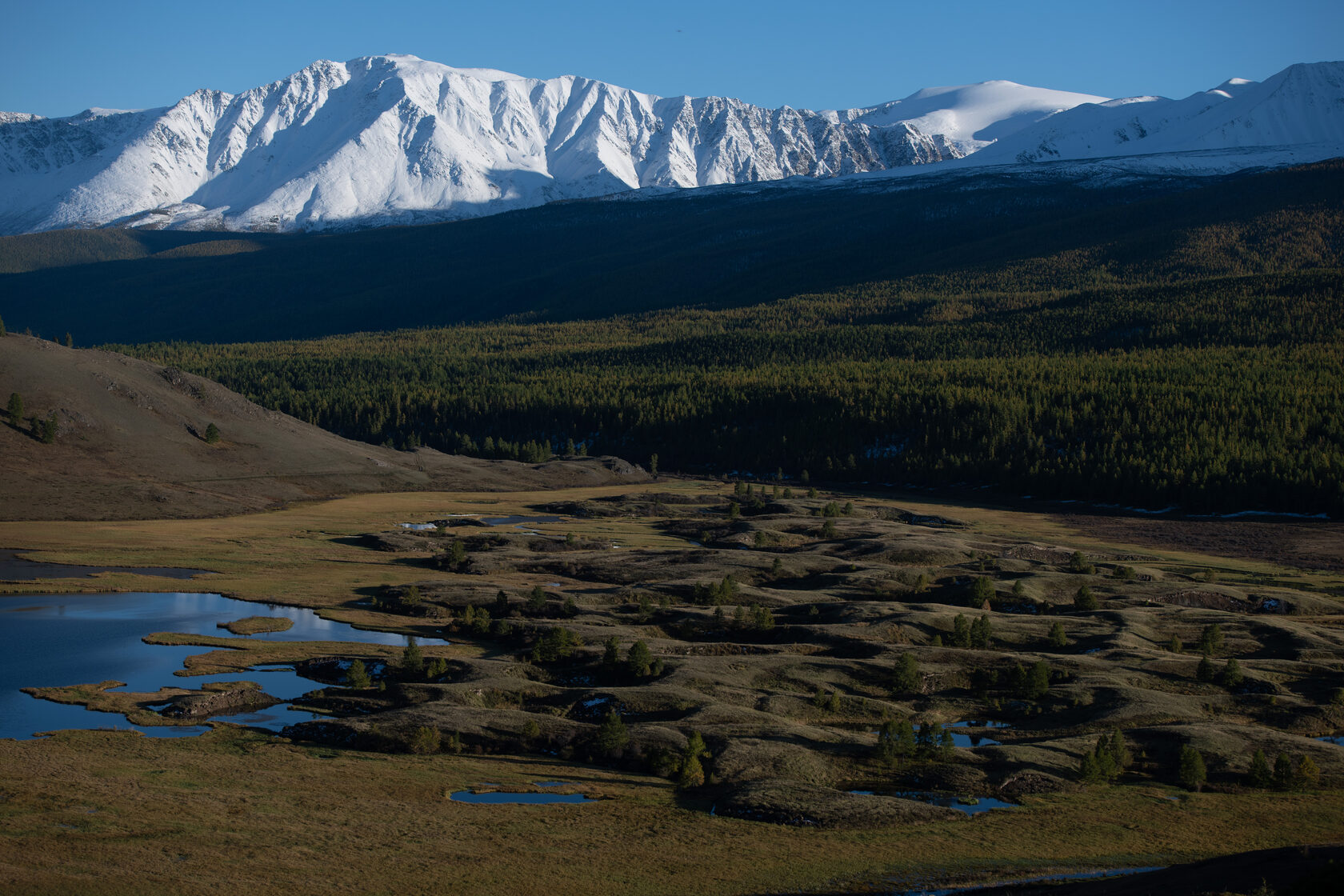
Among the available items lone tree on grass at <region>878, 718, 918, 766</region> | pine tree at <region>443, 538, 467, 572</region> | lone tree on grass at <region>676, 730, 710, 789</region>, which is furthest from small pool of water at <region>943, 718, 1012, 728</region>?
pine tree at <region>443, 538, 467, 572</region>

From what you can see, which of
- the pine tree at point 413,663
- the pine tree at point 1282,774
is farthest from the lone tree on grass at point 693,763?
the pine tree at point 1282,774

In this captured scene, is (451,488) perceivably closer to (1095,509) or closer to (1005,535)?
(1005,535)

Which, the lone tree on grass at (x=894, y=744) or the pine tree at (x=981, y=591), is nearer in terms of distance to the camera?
the lone tree on grass at (x=894, y=744)

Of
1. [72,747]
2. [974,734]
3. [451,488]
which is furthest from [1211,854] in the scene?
[451,488]

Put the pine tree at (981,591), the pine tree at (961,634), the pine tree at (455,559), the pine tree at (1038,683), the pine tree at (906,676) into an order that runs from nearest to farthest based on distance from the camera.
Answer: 1. the pine tree at (1038,683)
2. the pine tree at (906,676)
3. the pine tree at (961,634)
4. the pine tree at (981,591)
5. the pine tree at (455,559)

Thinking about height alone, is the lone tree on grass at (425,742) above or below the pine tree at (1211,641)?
above

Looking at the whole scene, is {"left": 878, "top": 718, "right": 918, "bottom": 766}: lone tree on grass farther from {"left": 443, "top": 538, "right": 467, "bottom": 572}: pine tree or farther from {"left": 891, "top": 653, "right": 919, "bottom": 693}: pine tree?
{"left": 443, "top": 538, "right": 467, "bottom": 572}: pine tree

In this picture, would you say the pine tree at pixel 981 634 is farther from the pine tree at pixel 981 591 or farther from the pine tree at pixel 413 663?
the pine tree at pixel 413 663

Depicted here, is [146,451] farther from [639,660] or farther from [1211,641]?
[1211,641]
